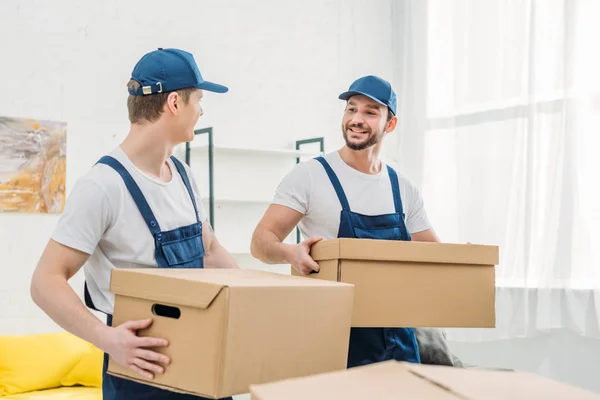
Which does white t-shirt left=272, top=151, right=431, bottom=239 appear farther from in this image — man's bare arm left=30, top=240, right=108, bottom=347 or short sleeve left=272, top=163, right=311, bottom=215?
man's bare arm left=30, top=240, right=108, bottom=347

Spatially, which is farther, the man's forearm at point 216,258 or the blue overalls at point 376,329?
the blue overalls at point 376,329

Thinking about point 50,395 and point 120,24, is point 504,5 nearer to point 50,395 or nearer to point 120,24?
point 120,24

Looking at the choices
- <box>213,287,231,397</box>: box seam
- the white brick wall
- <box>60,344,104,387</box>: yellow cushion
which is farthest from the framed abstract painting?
<box>213,287,231,397</box>: box seam

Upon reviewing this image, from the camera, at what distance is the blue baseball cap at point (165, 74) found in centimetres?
155

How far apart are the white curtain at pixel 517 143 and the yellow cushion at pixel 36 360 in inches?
79.7

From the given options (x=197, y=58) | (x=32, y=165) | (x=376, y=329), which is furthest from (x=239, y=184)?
(x=376, y=329)

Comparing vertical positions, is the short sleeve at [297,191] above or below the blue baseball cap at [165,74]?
below

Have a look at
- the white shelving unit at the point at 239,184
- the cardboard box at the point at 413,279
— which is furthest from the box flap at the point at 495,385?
the white shelving unit at the point at 239,184

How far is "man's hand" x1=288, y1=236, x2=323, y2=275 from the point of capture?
169 centimetres

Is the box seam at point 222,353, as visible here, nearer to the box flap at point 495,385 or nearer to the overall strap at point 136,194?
the box flap at point 495,385

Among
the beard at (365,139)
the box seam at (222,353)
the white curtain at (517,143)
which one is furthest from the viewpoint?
the white curtain at (517,143)

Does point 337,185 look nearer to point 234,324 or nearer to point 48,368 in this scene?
point 234,324

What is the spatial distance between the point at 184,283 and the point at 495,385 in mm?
531

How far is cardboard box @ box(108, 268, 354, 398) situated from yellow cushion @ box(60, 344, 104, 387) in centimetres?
229
